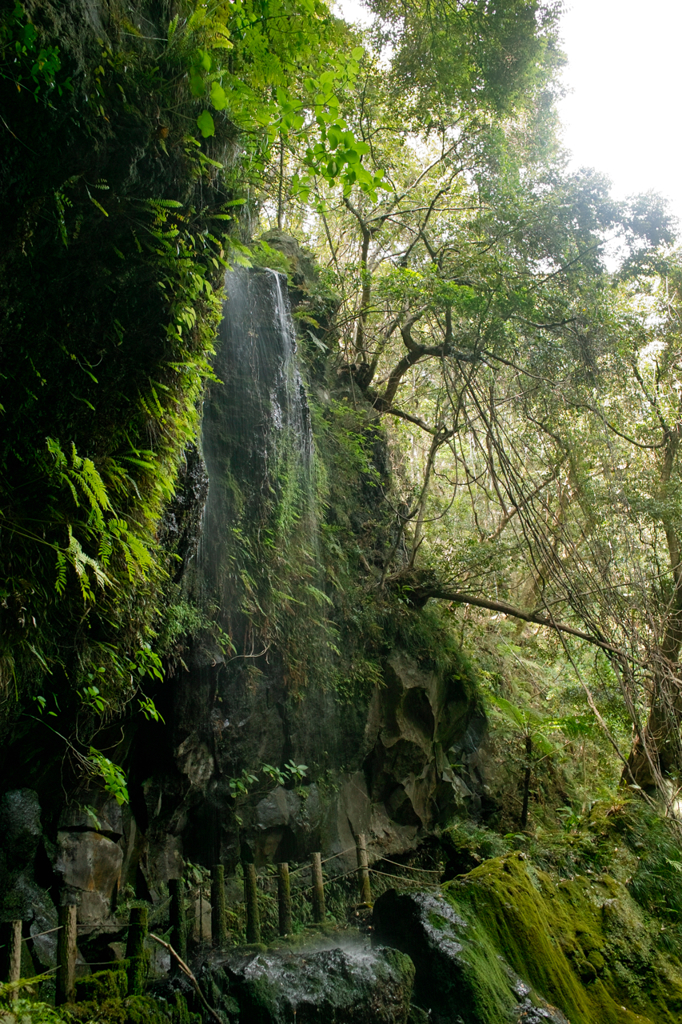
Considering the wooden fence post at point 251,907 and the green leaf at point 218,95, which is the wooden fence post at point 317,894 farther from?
the green leaf at point 218,95

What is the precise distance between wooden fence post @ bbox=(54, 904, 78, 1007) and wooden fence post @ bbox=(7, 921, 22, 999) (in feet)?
1.04

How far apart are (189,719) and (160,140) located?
5.07m

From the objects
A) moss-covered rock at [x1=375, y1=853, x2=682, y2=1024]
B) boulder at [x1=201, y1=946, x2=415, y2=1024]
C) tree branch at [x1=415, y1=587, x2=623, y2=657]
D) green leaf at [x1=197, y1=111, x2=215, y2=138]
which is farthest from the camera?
tree branch at [x1=415, y1=587, x2=623, y2=657]

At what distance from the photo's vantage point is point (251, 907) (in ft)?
17.9

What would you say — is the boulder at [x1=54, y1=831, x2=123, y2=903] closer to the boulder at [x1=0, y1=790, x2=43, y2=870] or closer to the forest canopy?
the boulder at [x1=0, y1=790, x2=43, y2=870]

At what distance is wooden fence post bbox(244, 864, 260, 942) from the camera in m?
5.41

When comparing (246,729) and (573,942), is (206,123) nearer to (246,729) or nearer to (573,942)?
(246,729)

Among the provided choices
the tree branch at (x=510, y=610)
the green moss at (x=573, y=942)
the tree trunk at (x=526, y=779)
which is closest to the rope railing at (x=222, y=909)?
the green moss at (x=573, y=942)

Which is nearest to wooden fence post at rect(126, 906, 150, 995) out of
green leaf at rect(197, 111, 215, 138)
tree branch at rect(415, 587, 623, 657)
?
green leaf at rect(197, 111, 215, 138)

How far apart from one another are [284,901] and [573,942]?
8.97ft

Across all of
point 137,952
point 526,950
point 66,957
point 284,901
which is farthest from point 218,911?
point 526,950

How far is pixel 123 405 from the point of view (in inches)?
156

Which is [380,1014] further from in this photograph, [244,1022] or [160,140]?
[160,140]

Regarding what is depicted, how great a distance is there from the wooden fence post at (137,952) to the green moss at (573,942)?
244 centimetres
